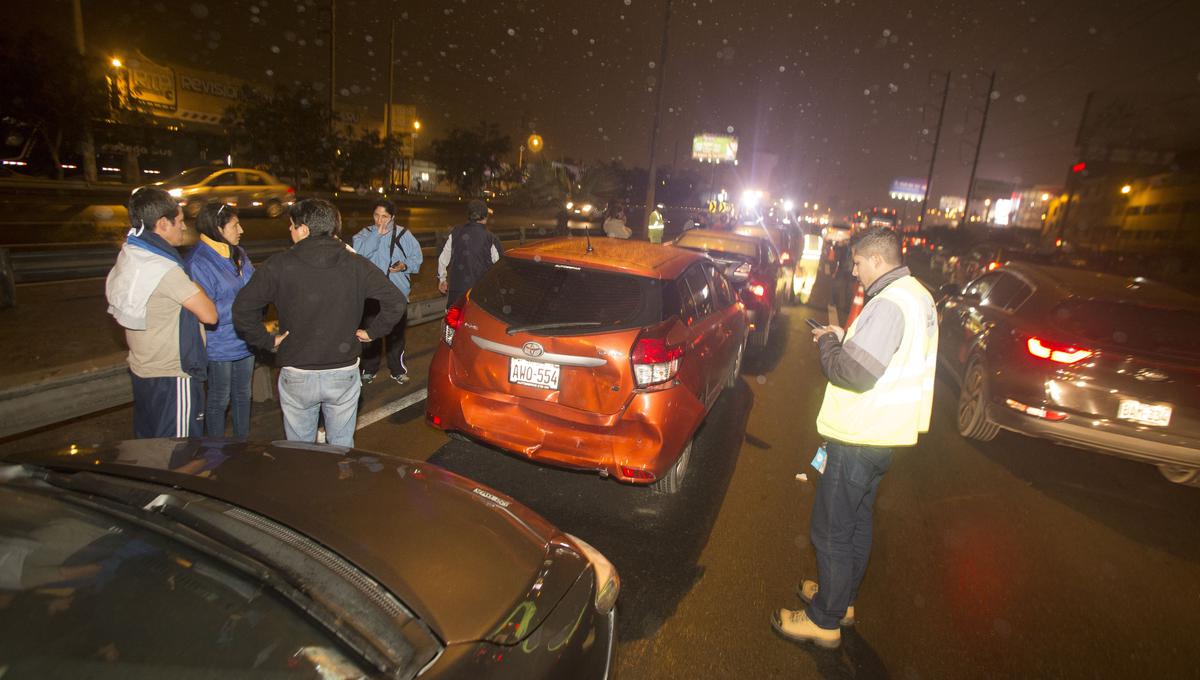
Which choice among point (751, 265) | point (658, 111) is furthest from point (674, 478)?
point (658, 111)

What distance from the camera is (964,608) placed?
3.57 meters

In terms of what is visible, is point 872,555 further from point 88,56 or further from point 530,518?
point 88,56

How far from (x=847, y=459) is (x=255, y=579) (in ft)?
8.21

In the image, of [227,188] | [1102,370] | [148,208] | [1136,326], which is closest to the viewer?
[148,208]

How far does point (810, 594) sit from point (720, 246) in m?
7.38

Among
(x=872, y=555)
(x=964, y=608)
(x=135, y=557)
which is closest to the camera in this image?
(x=135, y=557)

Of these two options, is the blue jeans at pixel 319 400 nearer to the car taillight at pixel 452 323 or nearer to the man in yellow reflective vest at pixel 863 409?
the car taillight at pixel 452 323

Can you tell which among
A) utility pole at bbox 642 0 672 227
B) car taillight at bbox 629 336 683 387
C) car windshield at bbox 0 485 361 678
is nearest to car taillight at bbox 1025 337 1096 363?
car taillight at bbox 629 336 683 387

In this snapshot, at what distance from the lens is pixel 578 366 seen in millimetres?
3867

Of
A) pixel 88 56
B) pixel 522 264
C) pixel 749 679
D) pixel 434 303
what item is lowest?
pixel 749 679

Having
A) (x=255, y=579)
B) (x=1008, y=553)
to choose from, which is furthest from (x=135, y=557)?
(x=1008, y=553)

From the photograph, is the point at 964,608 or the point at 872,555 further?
the point at 872,555

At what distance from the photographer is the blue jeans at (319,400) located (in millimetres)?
3514

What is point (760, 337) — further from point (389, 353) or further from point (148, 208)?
point (148, 208)
